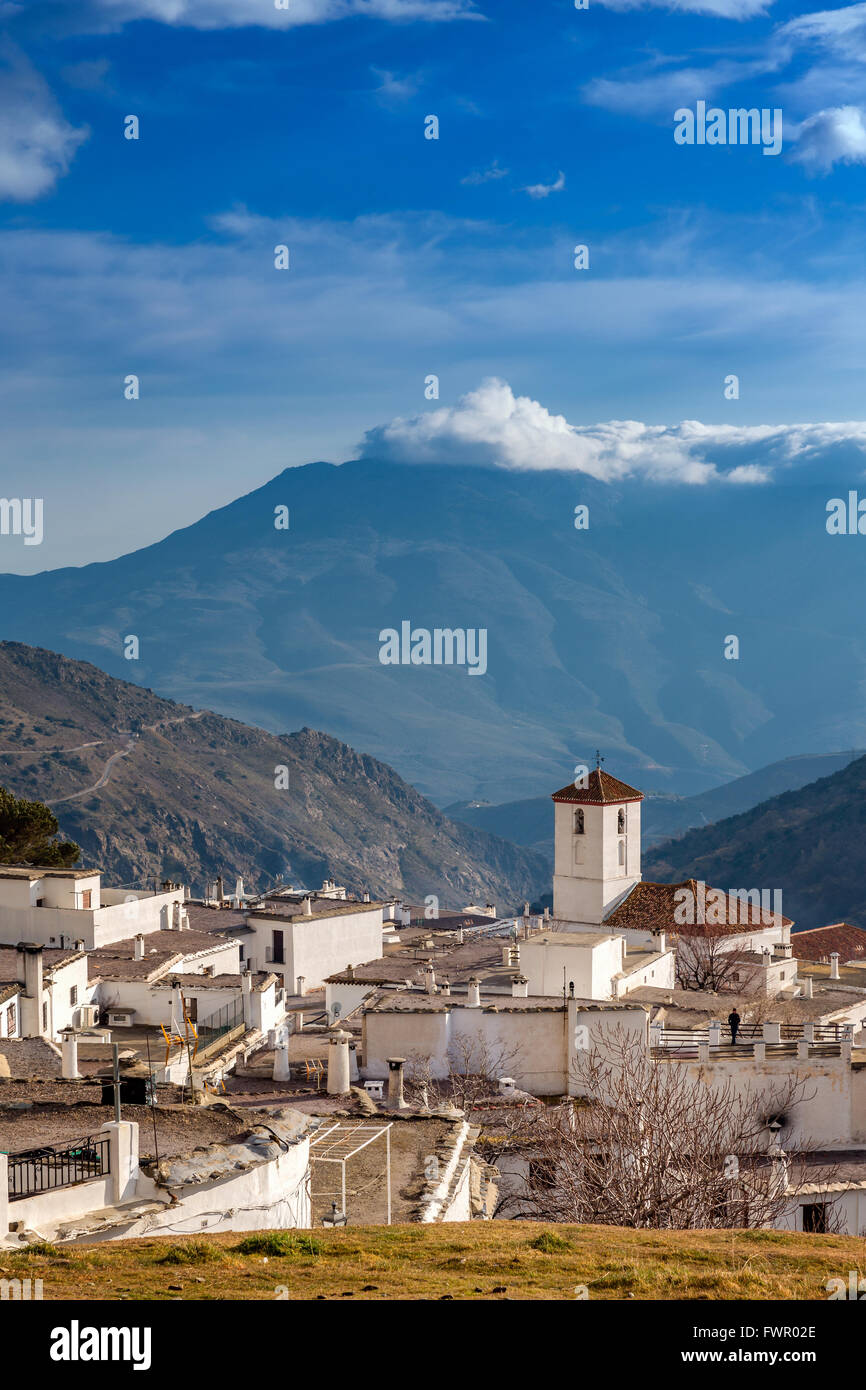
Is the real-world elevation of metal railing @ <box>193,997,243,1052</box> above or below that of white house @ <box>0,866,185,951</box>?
below

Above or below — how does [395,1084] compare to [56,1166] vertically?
below

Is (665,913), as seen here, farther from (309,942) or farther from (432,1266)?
(432,1266)

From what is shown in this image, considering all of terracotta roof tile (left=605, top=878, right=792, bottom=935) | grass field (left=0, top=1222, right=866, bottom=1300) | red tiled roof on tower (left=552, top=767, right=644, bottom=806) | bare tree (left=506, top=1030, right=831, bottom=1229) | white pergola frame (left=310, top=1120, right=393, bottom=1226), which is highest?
red tiled roof on tower (left=552, top=767, right=644, bottom=806)

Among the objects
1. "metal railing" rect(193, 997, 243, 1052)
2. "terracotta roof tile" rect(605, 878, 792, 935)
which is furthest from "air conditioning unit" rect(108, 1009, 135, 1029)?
"terracotta roof tile" rect(605, 878, 792, 935)

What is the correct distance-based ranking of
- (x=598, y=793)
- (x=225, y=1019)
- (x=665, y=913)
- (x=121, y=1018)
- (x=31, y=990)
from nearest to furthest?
1. (x=31, y=990)
2. (x=225, y=1019)
3. (x=121, y=1018)
4. (x=665, y=913)
5. (x=598, y=793)

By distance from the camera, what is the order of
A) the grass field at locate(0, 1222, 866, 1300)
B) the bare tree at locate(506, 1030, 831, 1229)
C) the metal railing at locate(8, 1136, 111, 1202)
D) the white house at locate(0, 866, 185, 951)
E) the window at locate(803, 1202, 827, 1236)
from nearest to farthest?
the grass field at locate(0, 1222, 866, 1300) < the metal railing at locate(8, 1136, 111, 1202) < the bare tree at locate(506, 1030, 831, 1229) < the window at locate(803, 1202, 827, 1236) < the white house at locate(0, 866, 185, 951)

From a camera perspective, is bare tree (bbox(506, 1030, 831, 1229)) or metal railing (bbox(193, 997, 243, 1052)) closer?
bare tree (bbox(506, 1030, 831, 1229))

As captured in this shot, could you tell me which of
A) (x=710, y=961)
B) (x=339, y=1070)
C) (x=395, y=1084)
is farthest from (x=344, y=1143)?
(x=710, y=961)

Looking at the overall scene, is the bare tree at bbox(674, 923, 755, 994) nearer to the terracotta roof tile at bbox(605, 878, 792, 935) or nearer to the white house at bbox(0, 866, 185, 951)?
the terracotta roof tile at bbox(605, 878, 792, 935)
